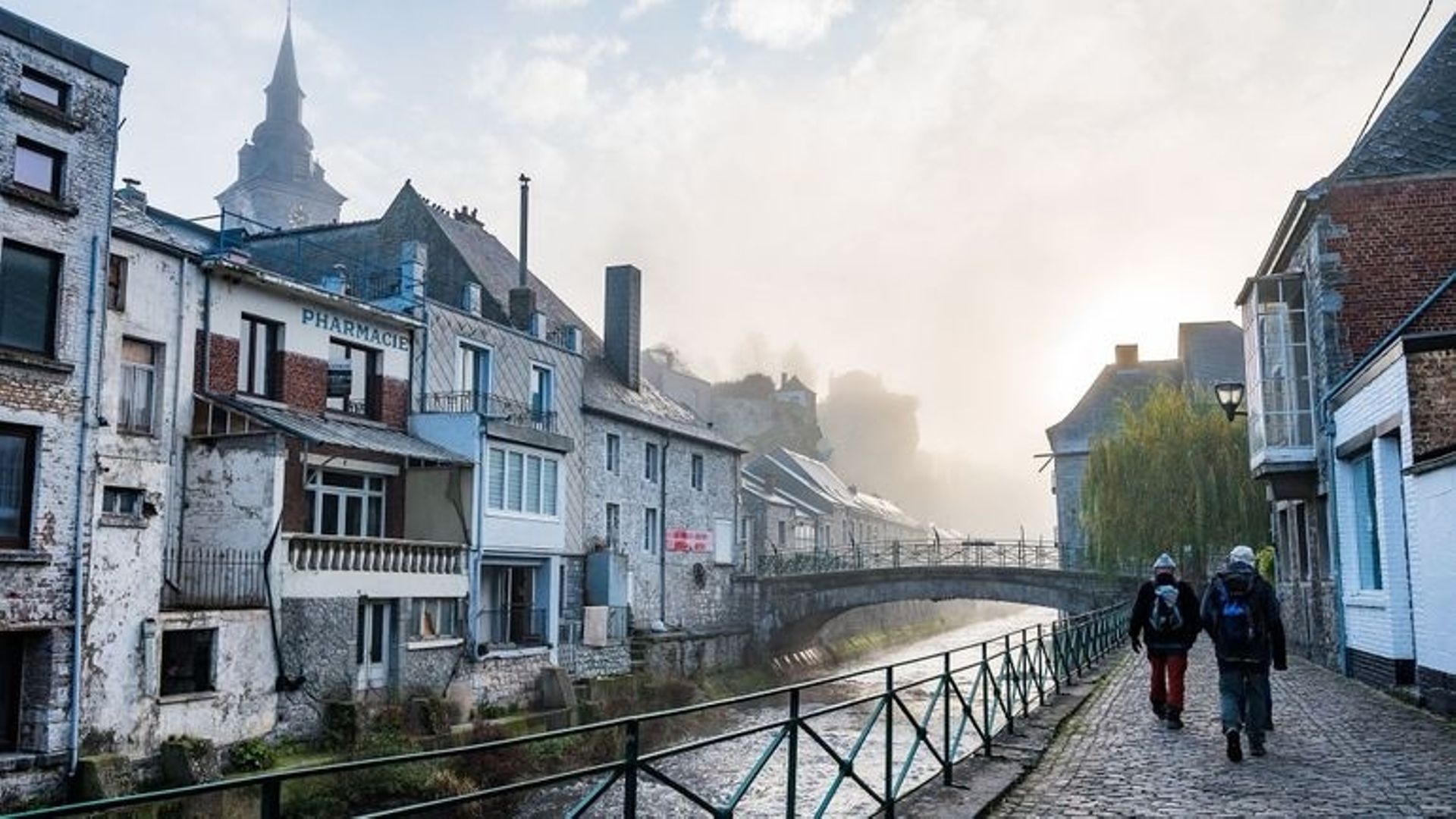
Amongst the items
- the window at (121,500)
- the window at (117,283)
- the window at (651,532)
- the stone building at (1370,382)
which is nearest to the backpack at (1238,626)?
the stone building at (1370,382)

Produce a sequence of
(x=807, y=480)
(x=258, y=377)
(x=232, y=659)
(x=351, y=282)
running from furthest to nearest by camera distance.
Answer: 1. (x=807, y=480)
2. (x=351, y=282)
3. (x=258, y=377)
4. (x=232, y=659)

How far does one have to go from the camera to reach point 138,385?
1891 centimetres

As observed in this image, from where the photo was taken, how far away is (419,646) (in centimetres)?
2194

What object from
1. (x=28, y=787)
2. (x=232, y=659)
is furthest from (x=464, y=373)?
(x=28, y=787)

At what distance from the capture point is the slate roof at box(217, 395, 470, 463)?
1979 centimetres

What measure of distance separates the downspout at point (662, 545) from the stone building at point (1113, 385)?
1969cm

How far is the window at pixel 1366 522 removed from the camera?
1504 cm

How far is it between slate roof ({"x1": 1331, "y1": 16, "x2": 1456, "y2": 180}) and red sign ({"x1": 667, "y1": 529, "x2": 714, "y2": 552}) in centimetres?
2156

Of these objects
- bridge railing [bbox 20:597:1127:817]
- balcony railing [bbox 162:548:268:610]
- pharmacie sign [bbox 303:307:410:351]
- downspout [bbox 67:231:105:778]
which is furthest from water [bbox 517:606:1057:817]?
pharmacie sign [bbox 303:307:410:351]

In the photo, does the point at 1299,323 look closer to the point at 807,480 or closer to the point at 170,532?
the point at 170,532

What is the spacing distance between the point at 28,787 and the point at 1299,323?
19.2 meters

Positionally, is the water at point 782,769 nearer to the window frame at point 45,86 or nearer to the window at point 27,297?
the window at point 27,297

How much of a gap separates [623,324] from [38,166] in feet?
65.5

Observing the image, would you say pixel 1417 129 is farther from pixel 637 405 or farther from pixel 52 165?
pixel 637 405
